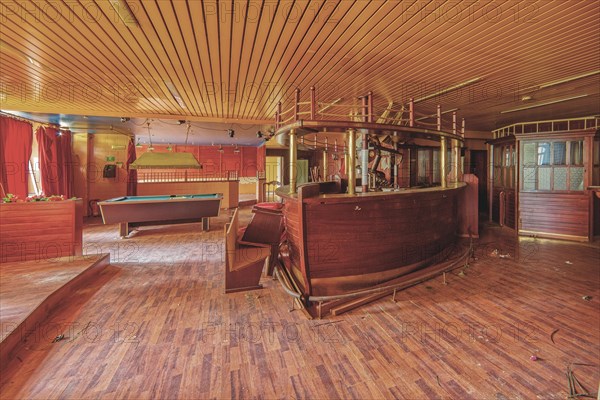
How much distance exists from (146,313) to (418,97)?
592 cm

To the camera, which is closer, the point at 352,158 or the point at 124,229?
the point at 352,158

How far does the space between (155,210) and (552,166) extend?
929 cm

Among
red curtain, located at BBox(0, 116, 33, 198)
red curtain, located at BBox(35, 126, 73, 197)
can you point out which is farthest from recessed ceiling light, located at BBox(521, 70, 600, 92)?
red curtain, located at BBox(35, 126, 73, 197)

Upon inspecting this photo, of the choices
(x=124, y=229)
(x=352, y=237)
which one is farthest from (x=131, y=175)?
(x=352, y=237)

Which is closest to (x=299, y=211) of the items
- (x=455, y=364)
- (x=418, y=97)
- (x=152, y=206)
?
(x=455, y=364)

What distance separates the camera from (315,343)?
2.46m

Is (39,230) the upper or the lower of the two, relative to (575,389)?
upper

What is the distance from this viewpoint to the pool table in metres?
5.96

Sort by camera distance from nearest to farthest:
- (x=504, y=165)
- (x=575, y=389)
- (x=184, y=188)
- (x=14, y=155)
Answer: (x=575, y=389)
(x=14, y=155)
(x=504, y=165)
(x=184, y=188)

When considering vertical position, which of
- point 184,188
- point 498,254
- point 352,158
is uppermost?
point 352,158

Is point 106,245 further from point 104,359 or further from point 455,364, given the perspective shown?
point 455,364

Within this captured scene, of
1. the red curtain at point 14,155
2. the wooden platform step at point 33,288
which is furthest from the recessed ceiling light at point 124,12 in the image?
the red curtain at point 14,155

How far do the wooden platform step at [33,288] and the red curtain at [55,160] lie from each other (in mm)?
4282

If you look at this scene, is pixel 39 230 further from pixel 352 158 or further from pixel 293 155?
pixel 352 158
